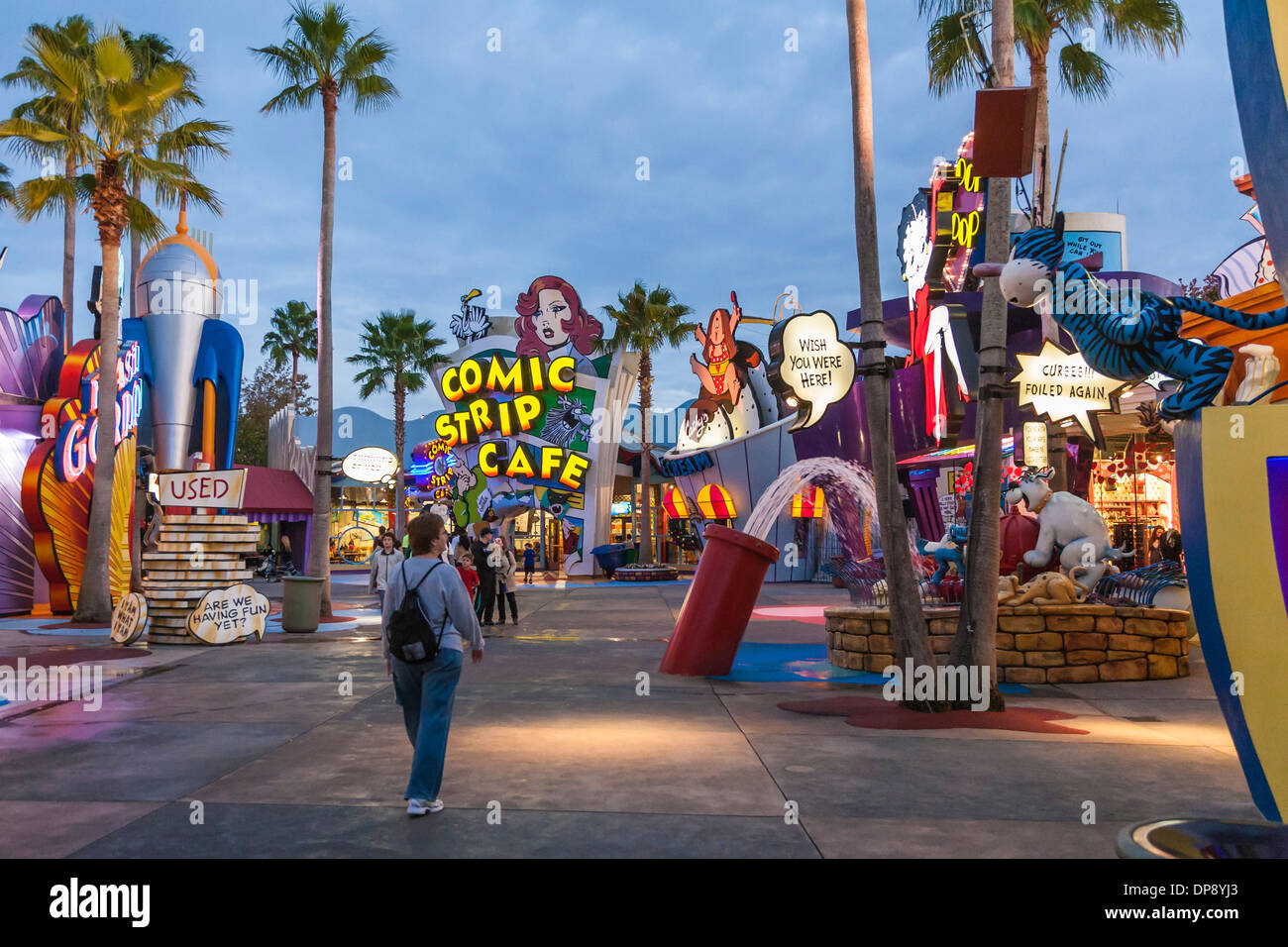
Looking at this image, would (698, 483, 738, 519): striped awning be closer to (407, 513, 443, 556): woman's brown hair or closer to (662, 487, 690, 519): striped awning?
(662, 487, 690, 519): striped awning

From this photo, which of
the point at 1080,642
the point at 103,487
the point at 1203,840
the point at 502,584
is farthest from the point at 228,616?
the point at 1203,840

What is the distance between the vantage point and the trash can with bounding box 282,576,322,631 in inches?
637

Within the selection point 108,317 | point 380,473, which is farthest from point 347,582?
point 108,317

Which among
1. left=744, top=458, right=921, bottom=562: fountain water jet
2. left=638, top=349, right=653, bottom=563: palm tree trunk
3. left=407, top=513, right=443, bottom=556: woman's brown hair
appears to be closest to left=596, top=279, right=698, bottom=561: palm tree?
left=638, top=349, right=653, bottom=563: palm tree trunk

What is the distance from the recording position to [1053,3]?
582 inches

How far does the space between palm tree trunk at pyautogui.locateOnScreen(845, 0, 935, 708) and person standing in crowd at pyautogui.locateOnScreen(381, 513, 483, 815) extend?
4638 mm

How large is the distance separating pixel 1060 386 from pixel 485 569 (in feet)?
31.9

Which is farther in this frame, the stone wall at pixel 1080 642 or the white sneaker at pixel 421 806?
the stone wall at pixel 1080 642

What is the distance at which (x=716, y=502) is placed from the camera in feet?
119

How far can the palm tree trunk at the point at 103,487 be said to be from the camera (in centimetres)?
1747

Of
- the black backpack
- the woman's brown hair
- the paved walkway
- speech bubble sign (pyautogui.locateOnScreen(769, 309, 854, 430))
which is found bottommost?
the paved walkway

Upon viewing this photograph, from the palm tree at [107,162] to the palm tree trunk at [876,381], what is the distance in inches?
526

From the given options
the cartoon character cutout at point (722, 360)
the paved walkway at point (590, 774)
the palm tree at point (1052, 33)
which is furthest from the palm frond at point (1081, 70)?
the cartoon character cutout at point (722, 360)

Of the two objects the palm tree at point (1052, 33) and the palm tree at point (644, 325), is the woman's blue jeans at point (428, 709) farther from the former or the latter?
the palm tree at point (644, 325)
